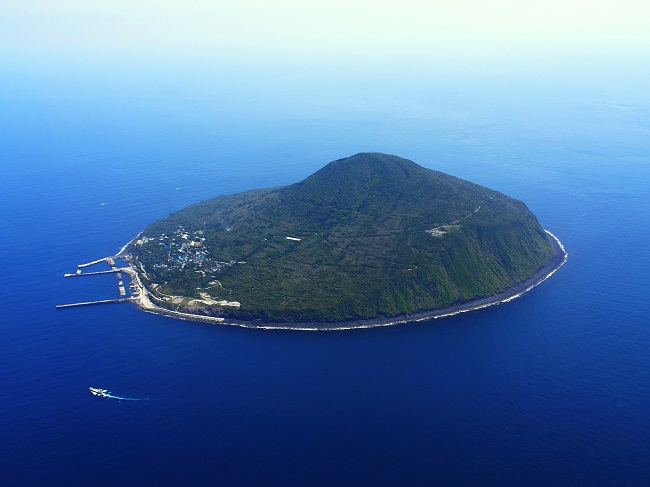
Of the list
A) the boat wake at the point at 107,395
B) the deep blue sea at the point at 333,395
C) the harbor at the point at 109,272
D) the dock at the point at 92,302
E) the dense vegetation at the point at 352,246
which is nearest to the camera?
the deep blue sea at the point at 333,395

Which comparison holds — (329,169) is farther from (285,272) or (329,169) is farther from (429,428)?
(429,428)

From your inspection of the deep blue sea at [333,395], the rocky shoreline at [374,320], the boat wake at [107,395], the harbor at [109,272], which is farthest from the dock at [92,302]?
the boat wake at [107,395]

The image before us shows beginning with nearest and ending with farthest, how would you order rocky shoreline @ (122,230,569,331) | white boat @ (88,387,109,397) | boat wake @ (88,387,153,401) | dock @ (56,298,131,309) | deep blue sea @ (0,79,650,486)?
deep blue sea @ (0,79,650,486), boat wake @ (88,387,153,401), white boat @ (88,387,109,397), rocky shoreline @ (122,230,569,331), dock @ (56,298,131,309)

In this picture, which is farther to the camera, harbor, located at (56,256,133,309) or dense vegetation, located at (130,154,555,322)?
harbor, located at (56,256,133,309)

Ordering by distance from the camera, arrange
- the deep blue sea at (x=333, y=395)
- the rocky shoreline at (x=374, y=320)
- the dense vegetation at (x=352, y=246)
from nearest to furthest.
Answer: the deep blue sea at (x=333, y=395) → the rocky shoreline at (x=374, y=320) → the dense vegetation at (x=352, y=246)

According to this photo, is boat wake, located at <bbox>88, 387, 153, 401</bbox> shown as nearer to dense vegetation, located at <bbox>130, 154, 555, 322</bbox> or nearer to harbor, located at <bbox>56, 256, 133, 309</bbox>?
dense vegetation, located at <bbox>130, 154, 555, 322</bbox>

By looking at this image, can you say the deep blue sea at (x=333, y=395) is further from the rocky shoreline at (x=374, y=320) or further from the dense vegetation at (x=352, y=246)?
the dense vegetation at (x=352, y=246)

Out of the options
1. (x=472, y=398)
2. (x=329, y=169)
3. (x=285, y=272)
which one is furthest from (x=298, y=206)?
(x=472, y=398)

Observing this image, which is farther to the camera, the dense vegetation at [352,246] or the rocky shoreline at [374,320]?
the dense vegetation at [352,246]

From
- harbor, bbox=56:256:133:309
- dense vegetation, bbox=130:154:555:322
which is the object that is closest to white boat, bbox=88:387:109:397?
dense vegetation, bbox=130:154:555:322
